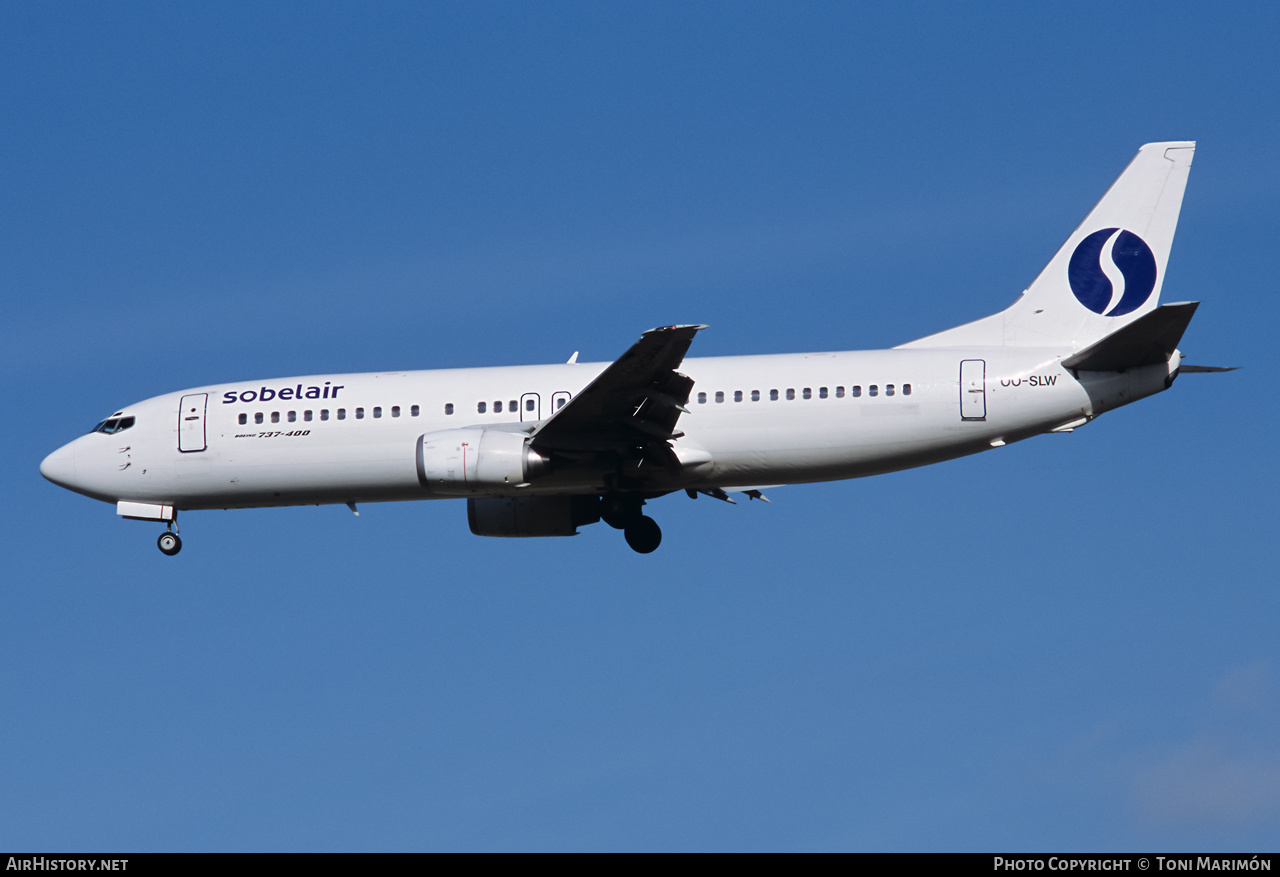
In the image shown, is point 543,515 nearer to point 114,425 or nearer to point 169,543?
point 169,543

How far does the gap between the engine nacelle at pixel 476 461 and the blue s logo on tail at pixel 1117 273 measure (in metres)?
10.8

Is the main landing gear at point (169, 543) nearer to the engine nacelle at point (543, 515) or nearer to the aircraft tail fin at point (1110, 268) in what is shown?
the engine nacelle at point (543, 515)

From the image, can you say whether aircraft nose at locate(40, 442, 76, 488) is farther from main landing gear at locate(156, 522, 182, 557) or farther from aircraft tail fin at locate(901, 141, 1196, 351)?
aircraft tail fin at locate(901, 141, 1196, 351)

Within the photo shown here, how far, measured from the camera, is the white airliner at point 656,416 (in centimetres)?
2741

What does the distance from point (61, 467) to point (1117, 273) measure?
20948 mm

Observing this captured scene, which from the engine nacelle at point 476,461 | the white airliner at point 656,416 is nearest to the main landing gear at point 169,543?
the white airliner at point 656,416

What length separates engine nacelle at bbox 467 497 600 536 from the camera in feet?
101

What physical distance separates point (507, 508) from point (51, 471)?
9.14 meters

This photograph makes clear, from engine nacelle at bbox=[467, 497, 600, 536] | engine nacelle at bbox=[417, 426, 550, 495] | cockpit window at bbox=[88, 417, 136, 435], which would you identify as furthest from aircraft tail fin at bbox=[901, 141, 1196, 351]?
cockpit window at bbox=[88, 417, 136, 435]

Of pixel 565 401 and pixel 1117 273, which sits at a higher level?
pixel 1117 273

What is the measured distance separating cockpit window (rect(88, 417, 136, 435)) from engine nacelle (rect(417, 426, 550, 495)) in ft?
23.1

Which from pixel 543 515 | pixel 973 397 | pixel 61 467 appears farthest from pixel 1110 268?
pixel 61 467

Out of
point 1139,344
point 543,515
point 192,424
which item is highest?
point 192,424

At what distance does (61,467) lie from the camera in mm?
30953
